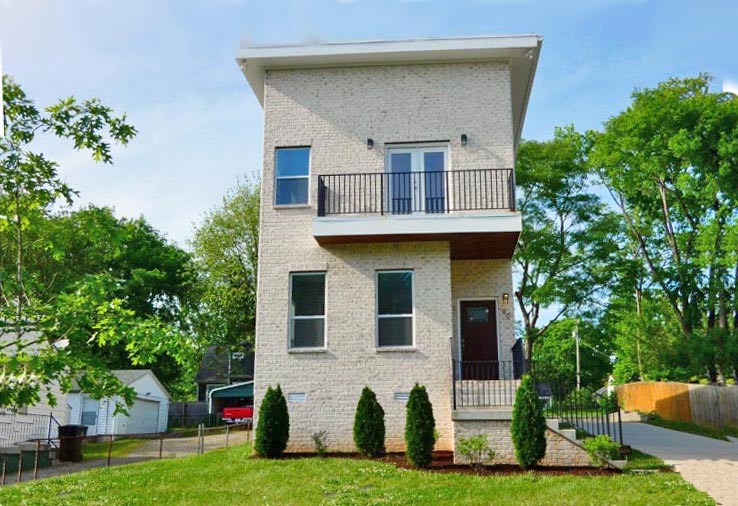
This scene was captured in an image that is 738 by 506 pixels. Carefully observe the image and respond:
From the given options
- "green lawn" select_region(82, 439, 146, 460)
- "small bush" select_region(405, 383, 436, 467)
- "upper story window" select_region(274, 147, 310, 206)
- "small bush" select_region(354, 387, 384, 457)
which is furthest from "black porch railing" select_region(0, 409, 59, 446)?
"small bush" select_region(405, 383, 436, 467)

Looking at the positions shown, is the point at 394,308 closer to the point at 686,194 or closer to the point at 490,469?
Answer: the point at 490,469

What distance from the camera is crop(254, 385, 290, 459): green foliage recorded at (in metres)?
14.1

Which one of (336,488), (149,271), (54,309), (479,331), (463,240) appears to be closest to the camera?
(54,309)

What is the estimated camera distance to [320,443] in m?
14.6

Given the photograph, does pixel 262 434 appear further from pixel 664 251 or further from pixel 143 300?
pixel 143 300

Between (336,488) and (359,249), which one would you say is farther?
(359,249)

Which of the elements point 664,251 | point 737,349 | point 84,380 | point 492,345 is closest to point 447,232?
point 492,345

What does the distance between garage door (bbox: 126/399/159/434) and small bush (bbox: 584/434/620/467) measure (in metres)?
25.8

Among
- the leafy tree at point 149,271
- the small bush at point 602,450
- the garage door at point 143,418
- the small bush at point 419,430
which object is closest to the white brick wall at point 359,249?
the small bush at point 419,430

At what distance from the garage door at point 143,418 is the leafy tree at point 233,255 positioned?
6076 millimetres

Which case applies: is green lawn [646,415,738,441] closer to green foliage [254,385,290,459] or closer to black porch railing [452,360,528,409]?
black porch railing [452,360,528,409]

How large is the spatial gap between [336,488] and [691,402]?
1948 cm

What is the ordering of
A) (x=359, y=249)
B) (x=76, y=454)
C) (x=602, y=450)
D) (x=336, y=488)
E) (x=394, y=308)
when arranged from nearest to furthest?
(x=336, y=488) → (x=602, y=450) → (x=394, y=308) → (x=359, y=249) → (x=76, y=454)

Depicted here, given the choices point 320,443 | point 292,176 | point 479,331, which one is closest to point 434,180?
point 292,176
